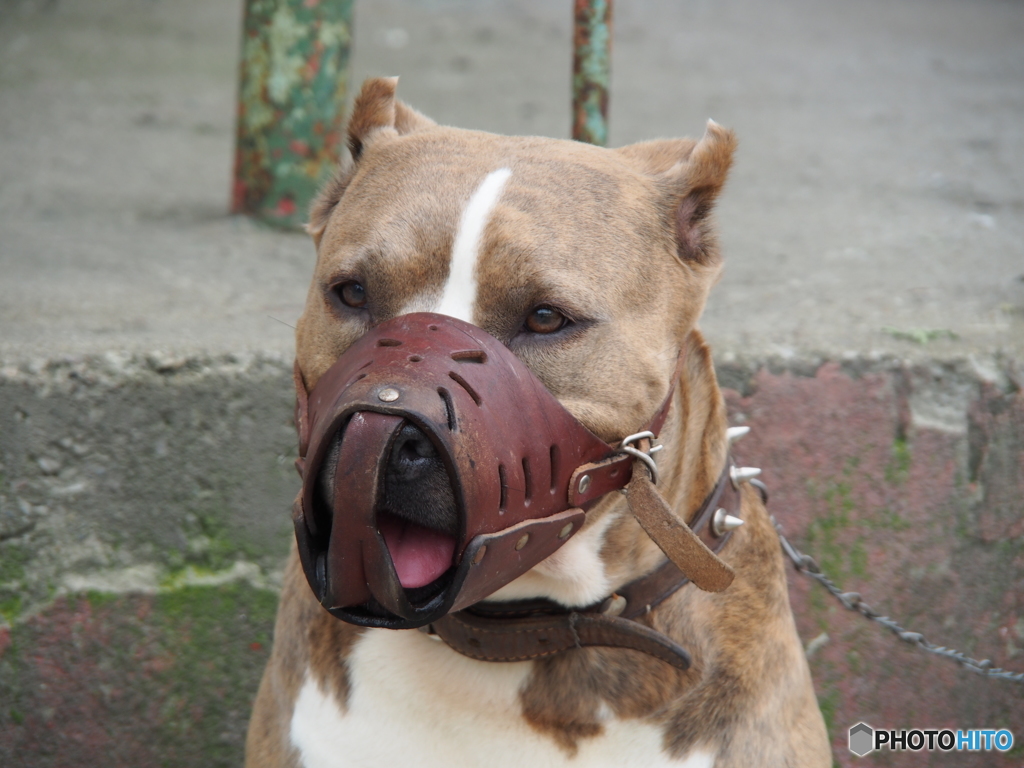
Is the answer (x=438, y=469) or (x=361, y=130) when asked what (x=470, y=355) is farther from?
(x=361, y=130)

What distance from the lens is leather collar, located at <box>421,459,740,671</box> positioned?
1923 millimetres

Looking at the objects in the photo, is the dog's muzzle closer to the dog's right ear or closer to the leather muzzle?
the leather muzzle

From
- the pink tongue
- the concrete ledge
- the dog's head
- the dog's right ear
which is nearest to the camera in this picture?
the pink tongue

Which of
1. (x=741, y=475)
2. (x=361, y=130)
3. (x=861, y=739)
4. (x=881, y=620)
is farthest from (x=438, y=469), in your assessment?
(x=861, y=739)

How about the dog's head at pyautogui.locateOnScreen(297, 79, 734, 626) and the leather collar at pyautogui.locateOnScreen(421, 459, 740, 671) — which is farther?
the leather collar at pyautogui.locateOnScreen(421, 459, 740, 671)

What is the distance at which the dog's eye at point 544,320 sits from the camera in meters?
1.84

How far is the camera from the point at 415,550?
1.70 m

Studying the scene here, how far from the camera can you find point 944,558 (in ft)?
9.53

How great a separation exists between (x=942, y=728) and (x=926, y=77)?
205 inches

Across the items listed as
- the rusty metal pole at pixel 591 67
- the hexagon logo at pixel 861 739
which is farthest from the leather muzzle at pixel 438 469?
the hexagon logo at pixel 861 739

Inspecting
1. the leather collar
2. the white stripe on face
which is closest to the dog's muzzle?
the white stripe on face

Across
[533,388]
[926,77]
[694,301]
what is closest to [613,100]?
[926,77]

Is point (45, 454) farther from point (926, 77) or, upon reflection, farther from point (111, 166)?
point (926, 77)

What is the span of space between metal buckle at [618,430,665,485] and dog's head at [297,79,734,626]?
4 centimetres
